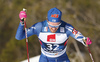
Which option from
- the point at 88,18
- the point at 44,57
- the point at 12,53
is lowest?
the point at 12,53

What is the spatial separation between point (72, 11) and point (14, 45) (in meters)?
7.76

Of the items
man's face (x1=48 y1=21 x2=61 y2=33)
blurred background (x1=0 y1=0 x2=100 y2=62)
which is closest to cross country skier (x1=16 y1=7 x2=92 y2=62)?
man's face (x1=48 y1=21 x2=61 y2=33)

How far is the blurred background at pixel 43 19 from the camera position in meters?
11.5

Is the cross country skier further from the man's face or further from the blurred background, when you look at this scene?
the blurred background

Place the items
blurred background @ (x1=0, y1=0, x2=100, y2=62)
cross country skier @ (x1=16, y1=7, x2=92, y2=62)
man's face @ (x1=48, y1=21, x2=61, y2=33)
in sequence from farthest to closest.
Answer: blurred background @ (x1=0, y1=0, x2=100, y2=62)
cross country skier @ (x1=16, y1=7, x2=92, y2=62)
man's face @ (x1=48, y1=21, x2=61, y2=33)

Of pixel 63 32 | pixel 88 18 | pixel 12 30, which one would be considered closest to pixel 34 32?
pixel 63 32

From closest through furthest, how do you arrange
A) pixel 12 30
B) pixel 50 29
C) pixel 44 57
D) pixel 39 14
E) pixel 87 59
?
pixel 50 29
pixel 44 57
pixel 87 59
pixel 39 14
pixel 12 30

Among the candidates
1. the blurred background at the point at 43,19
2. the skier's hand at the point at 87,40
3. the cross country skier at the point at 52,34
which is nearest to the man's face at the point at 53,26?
the cross country skier at the point at 52,34

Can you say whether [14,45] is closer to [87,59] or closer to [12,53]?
[12,53]

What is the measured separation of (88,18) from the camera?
1388 cm

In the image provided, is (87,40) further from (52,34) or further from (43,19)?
(43,19)

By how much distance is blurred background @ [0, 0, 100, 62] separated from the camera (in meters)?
11.5

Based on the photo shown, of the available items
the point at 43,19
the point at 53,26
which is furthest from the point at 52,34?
the point at 43,19

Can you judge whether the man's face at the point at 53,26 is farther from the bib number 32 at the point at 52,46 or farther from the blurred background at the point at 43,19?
the blurred background at the point at 43,19
